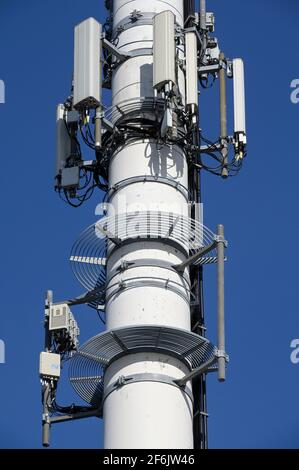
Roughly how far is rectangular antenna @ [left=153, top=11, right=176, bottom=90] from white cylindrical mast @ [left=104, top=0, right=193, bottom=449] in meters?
1.60

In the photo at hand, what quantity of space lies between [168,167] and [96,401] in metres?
6.82

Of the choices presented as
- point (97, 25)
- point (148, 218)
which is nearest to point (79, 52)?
point (97, 25)

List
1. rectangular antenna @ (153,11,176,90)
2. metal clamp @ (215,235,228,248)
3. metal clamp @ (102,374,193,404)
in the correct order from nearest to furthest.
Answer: metal clamp @ (102,374,193,404) → metal clamp @ (215,235,228,248) → rectangular antenna @ (153,11,176,90)

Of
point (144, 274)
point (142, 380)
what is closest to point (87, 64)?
point (144, 274)

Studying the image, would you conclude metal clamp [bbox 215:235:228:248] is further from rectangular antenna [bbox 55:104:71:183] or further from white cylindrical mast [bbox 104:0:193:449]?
rectangular antenna [bbox 55:104:71:183]

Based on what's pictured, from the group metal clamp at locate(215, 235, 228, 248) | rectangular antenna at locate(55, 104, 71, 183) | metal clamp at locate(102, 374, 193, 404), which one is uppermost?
rectangular antenna at locate(55, 104, 71, 183)

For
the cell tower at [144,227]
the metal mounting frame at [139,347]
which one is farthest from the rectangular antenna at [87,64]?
the metal mounting frame at [139,347]

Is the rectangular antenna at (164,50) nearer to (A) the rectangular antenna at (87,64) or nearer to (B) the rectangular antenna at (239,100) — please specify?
(A) the rectangular antenna at (87,64)

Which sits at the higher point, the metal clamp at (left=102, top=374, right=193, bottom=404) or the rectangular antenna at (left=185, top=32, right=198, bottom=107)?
the rectangular antenna at (left=185, top=32, right=198, bottom=107)

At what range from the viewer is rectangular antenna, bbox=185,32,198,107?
5755 cm

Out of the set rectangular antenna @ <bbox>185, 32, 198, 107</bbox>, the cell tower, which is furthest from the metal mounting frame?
rectangular antenna @ <bbox>185, 32, 198, 107</bbox>

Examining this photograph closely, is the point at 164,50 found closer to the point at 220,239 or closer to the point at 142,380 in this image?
the point at 220,239

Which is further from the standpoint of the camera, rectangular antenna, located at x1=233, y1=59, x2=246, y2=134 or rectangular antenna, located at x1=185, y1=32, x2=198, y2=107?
rectangular antenna, located at x1=233, y1=59, x2=246, y2=134
